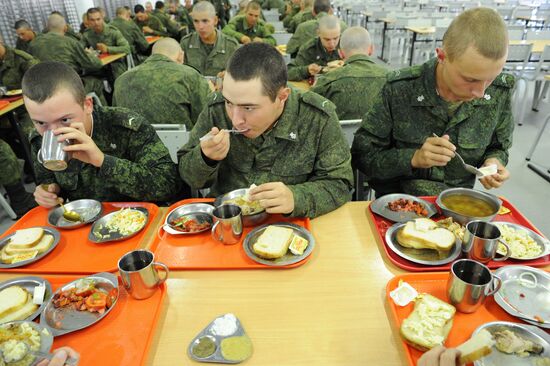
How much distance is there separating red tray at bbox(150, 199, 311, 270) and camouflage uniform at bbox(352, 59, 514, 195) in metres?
0.75

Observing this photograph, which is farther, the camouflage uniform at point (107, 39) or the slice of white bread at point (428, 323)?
the camouflage uniform at point (107, 39)

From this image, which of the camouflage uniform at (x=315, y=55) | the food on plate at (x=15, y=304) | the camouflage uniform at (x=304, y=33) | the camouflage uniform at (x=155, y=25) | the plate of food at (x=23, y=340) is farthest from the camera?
the camouflage uniform at (x=155, y=25)

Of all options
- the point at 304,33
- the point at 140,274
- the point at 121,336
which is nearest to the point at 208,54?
the point at 304,33

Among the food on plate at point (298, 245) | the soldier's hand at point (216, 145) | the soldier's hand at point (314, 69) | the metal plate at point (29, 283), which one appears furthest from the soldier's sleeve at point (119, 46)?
the food on plate at point (298, 245)

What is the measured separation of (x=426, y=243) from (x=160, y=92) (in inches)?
94.2

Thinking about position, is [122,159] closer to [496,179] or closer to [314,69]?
[496,179]

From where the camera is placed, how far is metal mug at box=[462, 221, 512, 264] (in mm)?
1253

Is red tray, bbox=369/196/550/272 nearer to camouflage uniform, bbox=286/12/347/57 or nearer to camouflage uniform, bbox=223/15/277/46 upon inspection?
camouflage uniform, bbox=286/12/347/57

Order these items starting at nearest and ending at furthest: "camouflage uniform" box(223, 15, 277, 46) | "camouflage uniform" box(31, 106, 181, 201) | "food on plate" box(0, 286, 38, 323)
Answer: "food on plate" box(0, 286, 38, 323), "camouflage uniform" box(31, 106, 181, 201), "camouflage uniform" box(223, 15, 277, 46)

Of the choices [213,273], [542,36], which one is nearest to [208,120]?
[213,273]

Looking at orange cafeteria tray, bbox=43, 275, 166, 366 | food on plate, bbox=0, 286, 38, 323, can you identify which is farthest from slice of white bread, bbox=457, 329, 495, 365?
food on plate, bbox=0, 286, 38, 323

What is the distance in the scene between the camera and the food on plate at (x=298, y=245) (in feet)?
4.52

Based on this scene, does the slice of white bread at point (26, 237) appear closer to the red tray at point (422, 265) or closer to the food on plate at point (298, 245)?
the food on plate at point (298, 245)

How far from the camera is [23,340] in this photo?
1012 millimetres
